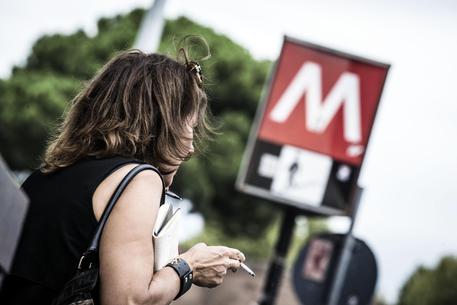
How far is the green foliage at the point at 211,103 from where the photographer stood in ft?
73.2

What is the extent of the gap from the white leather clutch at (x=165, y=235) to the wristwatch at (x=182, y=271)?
0.02m

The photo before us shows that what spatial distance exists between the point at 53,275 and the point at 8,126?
20757mm

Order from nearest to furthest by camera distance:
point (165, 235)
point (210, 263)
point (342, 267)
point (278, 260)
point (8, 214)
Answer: point (8, 214)
point (165, 235)
point (210, 263)
point (342, 267)
point (278, 260)

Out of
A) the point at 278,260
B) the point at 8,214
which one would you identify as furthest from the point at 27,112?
the point at 8,214

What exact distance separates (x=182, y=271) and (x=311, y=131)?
551 cm

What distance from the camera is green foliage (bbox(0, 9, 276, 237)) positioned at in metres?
22.3

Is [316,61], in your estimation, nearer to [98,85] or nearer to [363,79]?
[363,79]

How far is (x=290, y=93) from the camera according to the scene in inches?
310

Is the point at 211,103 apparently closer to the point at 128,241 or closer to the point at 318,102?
the point at 318,102

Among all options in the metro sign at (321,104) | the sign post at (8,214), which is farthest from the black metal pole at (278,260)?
the sign post at (8,214)

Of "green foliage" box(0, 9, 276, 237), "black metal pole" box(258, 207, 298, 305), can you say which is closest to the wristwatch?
"black metal pole" box(258, 207, 298, 305)

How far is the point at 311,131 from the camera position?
25.7 feet

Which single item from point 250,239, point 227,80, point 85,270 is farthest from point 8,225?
point 250,239

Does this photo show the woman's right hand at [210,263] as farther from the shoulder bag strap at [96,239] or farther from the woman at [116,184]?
the shoulder bag strap at [96,239]
